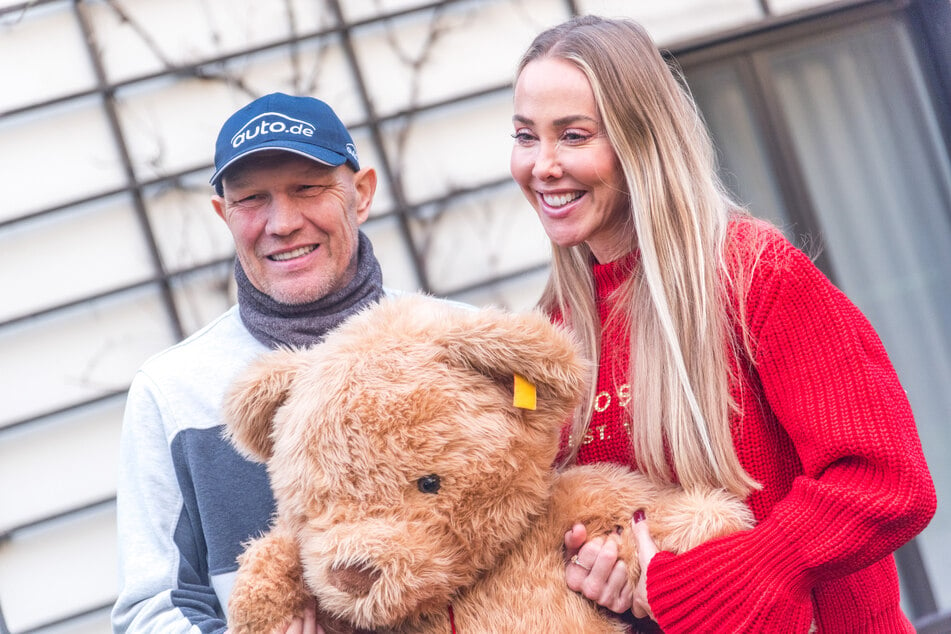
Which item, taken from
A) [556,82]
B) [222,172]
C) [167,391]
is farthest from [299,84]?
[556,82]

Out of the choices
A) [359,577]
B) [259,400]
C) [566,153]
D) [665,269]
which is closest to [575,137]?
[566,153]

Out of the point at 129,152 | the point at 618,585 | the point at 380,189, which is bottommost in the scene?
the point at 618,585

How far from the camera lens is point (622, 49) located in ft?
4.93

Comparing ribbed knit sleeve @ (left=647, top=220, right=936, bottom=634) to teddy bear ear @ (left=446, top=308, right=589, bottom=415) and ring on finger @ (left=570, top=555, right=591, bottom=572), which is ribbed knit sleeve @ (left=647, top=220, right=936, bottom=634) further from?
teddy bear ear @ (left=446, top=308, right=589, bottom=415)

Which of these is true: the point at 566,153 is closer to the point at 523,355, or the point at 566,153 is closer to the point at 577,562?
the point at 523,355

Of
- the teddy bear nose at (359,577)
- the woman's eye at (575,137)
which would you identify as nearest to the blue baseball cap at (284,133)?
the woman's eye at (575,137)

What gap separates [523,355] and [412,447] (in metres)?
0.20

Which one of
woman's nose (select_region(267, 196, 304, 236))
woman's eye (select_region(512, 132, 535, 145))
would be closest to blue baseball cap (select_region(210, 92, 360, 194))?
woman's nose (select_region(267, 196, 304, 236))

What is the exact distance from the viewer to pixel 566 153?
58.1 inches

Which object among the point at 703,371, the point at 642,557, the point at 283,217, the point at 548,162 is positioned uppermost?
the point at 283,217

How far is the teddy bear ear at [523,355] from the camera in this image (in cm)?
119

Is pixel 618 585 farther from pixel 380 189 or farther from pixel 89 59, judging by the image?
pixel 89 59

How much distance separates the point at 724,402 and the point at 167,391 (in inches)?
43.7

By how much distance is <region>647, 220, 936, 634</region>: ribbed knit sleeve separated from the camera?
1.22m
